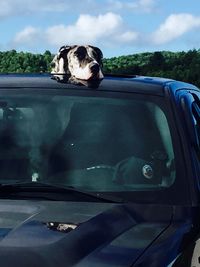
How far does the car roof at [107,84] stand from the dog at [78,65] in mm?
68

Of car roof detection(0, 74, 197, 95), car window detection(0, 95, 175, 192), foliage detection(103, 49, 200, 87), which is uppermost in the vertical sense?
car roof detection(0, 74, 197, 95)

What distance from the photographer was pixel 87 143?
146 inches

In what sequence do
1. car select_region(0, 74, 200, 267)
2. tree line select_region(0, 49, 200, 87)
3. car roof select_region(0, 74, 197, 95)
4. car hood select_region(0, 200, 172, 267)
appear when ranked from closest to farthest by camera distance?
1. car hood select_region(0, 200, 172, 267)
2. car select_region(0, 74, 200, 267)
3. car roof select_region(0, 74, 197, 95)
4. tree line select_region(0, 49, 200, 87)

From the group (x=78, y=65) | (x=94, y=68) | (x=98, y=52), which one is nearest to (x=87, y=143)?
(x=94, y=68)

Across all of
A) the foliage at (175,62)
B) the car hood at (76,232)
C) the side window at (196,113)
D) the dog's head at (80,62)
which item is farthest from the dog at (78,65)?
the foliage at (175,62)

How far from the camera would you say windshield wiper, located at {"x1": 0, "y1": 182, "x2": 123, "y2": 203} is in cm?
337

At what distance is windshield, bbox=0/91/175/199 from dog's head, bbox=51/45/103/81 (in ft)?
0.88

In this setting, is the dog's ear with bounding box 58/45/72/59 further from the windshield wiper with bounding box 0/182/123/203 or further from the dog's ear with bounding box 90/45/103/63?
the windshield wiper with bounding box 0/182/123/203

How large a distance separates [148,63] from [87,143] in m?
13.6

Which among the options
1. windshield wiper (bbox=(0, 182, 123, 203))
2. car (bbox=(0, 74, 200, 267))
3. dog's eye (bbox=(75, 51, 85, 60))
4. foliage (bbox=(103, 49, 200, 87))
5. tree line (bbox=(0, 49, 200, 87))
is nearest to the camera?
car (bbox=(0, 74, 200, 267))

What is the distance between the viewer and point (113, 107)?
381 centimetres

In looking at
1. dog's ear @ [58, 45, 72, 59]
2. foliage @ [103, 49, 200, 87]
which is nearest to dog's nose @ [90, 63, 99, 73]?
dog's ear @ [58, 45, 72, 59]

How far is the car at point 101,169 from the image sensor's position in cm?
287

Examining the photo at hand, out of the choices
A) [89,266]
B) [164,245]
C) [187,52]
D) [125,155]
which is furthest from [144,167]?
[187,52]
